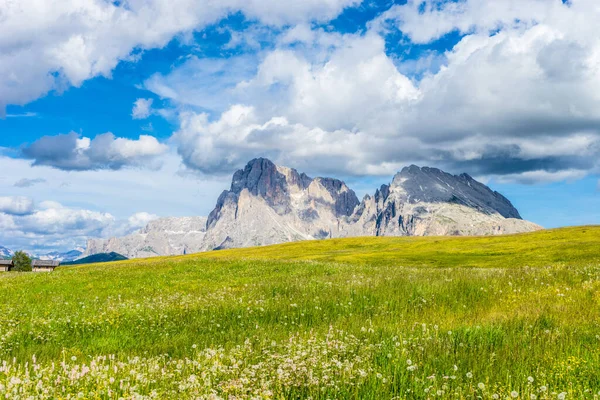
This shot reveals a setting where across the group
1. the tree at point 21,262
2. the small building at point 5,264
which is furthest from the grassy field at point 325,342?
the small building at point 5,264

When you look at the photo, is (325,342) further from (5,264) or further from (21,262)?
(21,262)

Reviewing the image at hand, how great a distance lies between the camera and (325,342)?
9.44 metres

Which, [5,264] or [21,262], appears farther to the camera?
[21,262]

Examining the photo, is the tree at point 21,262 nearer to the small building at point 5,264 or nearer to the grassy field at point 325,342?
the small building at point 5,264

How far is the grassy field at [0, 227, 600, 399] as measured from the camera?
21.8 feet

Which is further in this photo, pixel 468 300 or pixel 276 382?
pixel 468 300

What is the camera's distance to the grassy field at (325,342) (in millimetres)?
6648

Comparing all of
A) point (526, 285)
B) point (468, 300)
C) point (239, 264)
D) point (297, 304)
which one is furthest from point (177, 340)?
point (239, 264)


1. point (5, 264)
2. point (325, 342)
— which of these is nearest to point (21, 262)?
point (5, 264)

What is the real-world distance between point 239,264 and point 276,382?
34.7 meters

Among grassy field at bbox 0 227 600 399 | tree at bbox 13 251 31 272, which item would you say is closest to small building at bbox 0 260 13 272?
tree at bbox 13 251 31 272

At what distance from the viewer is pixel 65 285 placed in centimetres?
3003

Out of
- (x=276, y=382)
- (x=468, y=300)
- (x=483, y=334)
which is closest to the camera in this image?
(x=276, y=382)

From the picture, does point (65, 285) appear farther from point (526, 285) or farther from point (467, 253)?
point (467, 253)
